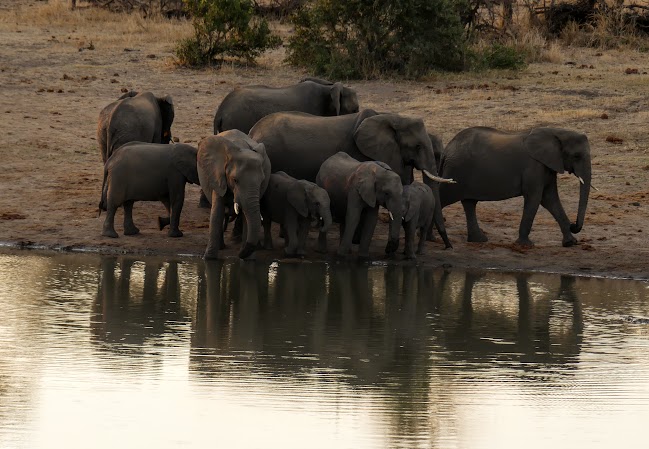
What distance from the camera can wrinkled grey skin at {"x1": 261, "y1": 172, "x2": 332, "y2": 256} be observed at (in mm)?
14367

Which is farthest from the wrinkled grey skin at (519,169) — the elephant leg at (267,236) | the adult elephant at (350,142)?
the elephant leg at (267,236)

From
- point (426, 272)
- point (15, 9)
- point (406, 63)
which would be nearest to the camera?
point (426, 272)

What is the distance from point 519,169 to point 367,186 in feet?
6.65

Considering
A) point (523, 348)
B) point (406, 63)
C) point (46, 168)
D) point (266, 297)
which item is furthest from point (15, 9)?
point (523, 348)

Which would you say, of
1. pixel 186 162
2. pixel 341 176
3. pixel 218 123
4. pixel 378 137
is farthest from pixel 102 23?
pixel 341 176

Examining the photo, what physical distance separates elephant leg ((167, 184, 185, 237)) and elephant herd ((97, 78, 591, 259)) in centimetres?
1

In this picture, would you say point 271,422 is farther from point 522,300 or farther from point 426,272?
point 426,272

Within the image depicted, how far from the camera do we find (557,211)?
51.0 ft

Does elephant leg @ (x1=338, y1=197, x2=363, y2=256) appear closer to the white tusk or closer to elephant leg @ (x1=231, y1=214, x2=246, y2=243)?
the white tusk

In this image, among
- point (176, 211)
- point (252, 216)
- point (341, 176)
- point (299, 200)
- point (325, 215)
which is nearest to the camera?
point (252, 216)

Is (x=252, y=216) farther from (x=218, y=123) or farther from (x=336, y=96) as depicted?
(x=336, y=96)

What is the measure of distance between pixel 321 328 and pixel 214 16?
576 inches

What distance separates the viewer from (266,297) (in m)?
13.0

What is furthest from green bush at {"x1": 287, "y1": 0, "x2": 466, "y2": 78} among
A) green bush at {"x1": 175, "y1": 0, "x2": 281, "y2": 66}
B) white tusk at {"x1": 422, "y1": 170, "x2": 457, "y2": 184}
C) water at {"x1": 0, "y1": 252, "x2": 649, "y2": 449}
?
water at {"x1": 0, "y1": 252, "x2": 649, "y2": 449}
